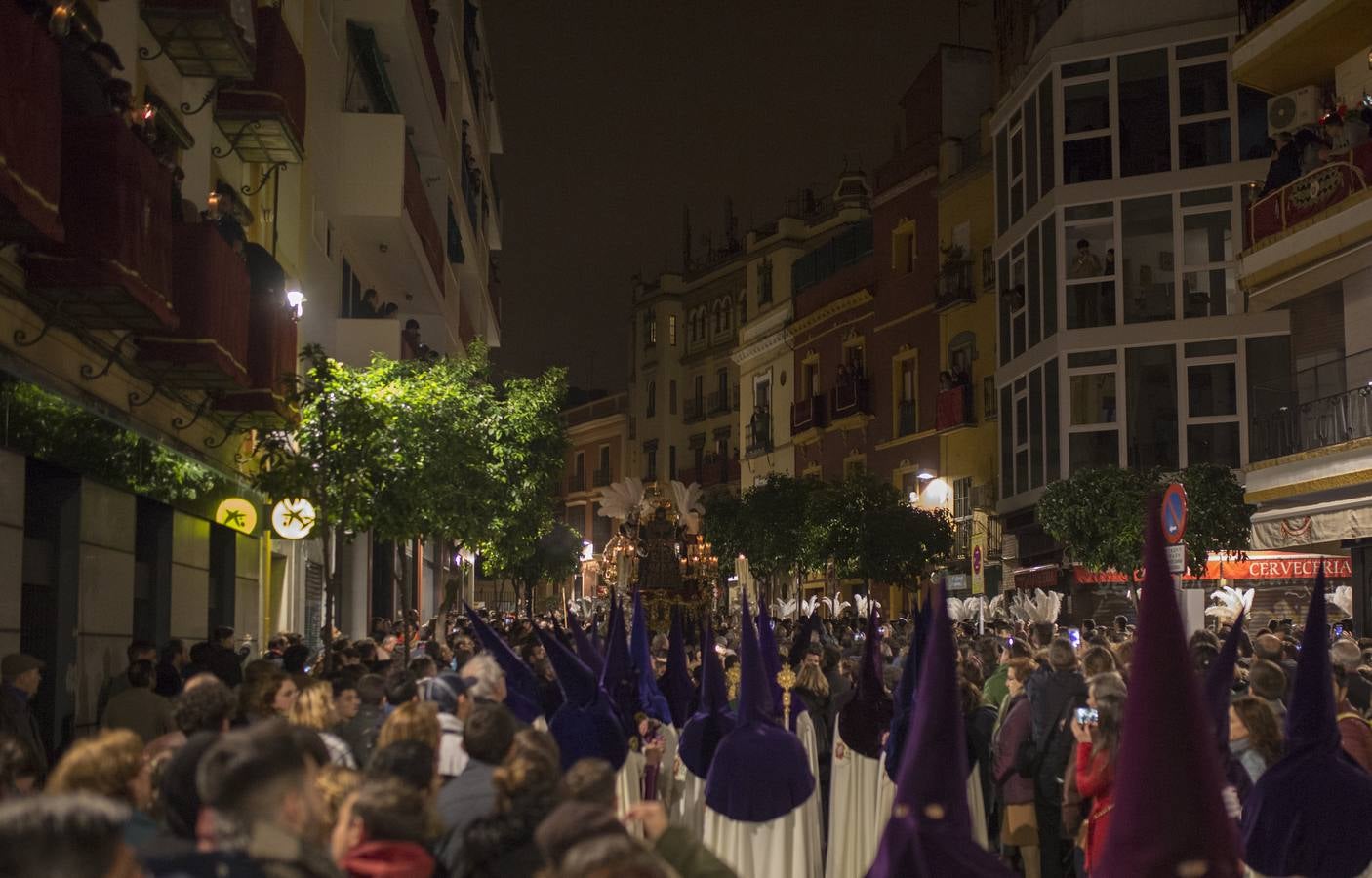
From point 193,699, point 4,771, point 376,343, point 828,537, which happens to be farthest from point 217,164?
point 828,537

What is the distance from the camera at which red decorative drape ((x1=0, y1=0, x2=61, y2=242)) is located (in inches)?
416

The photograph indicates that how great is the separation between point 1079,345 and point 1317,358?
7373 millimetres

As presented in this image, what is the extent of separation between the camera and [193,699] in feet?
25.3

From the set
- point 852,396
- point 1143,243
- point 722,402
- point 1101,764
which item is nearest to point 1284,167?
point 1143,243

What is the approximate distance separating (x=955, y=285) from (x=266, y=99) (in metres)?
28.4

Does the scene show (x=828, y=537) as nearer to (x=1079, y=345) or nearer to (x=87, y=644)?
(x=1079, y=345)

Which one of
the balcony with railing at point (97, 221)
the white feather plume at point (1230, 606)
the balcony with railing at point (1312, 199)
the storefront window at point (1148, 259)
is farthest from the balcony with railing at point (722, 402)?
the balcony with railing at point (97, 221)

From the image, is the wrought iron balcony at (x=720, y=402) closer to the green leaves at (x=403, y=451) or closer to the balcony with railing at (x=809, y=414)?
the balcony with railing at (x=809, y=414)

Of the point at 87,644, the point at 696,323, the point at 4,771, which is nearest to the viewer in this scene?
the point at 4,771

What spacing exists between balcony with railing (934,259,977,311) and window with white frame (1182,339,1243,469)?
11581mm

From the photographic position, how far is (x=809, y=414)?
58.8 meters

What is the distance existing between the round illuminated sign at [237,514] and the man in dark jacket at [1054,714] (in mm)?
10804

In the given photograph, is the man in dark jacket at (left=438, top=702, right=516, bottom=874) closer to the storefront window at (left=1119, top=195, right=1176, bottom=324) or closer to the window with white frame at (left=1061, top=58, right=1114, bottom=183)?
the storefront window at (left=1119, top=195, right=1176, bottom=324)

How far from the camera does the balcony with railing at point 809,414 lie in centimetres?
5744
